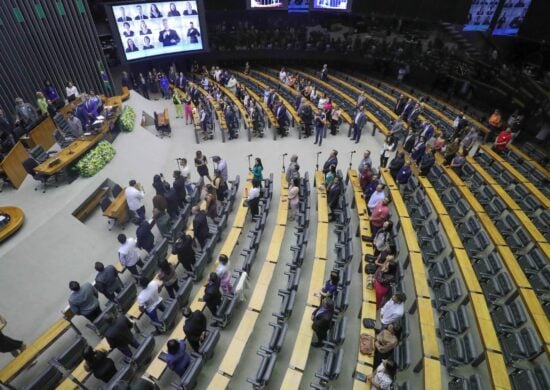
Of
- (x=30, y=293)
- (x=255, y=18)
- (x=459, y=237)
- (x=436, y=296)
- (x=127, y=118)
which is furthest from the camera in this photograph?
(x=255, y=18)

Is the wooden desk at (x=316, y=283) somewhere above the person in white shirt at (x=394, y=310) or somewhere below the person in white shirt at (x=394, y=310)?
below

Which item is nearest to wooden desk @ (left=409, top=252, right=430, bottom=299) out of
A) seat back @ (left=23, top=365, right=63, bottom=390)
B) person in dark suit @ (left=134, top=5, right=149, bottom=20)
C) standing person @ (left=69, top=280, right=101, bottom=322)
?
standing person @ (left=69, top=280, right=101, bottom=322)

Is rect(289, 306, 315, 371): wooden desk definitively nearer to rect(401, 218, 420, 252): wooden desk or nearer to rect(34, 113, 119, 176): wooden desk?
rect(401, 218, 420, 252): wooden desk

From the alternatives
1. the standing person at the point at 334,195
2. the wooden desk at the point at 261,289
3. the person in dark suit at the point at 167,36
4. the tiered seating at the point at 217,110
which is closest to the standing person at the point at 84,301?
the wooden desk at the point at 261,289

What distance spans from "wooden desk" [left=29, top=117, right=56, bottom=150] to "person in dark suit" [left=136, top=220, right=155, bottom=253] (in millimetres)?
6234

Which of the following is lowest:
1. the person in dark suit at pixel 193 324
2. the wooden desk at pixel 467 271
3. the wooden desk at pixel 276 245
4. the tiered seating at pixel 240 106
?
the tiered seating at pixel 240 106

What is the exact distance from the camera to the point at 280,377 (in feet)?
19.4

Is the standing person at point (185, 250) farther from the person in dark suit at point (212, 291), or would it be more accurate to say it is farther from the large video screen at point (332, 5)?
the large video screen at point (332, 5)

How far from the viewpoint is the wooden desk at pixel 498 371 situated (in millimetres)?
5078

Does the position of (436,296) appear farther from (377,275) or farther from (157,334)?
(157,334)

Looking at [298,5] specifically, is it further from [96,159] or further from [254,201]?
[254,201]

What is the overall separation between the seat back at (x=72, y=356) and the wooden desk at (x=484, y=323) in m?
7.15

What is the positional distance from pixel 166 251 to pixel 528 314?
7.91 meters

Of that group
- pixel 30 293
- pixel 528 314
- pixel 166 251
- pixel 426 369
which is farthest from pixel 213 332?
pixel 528 314
